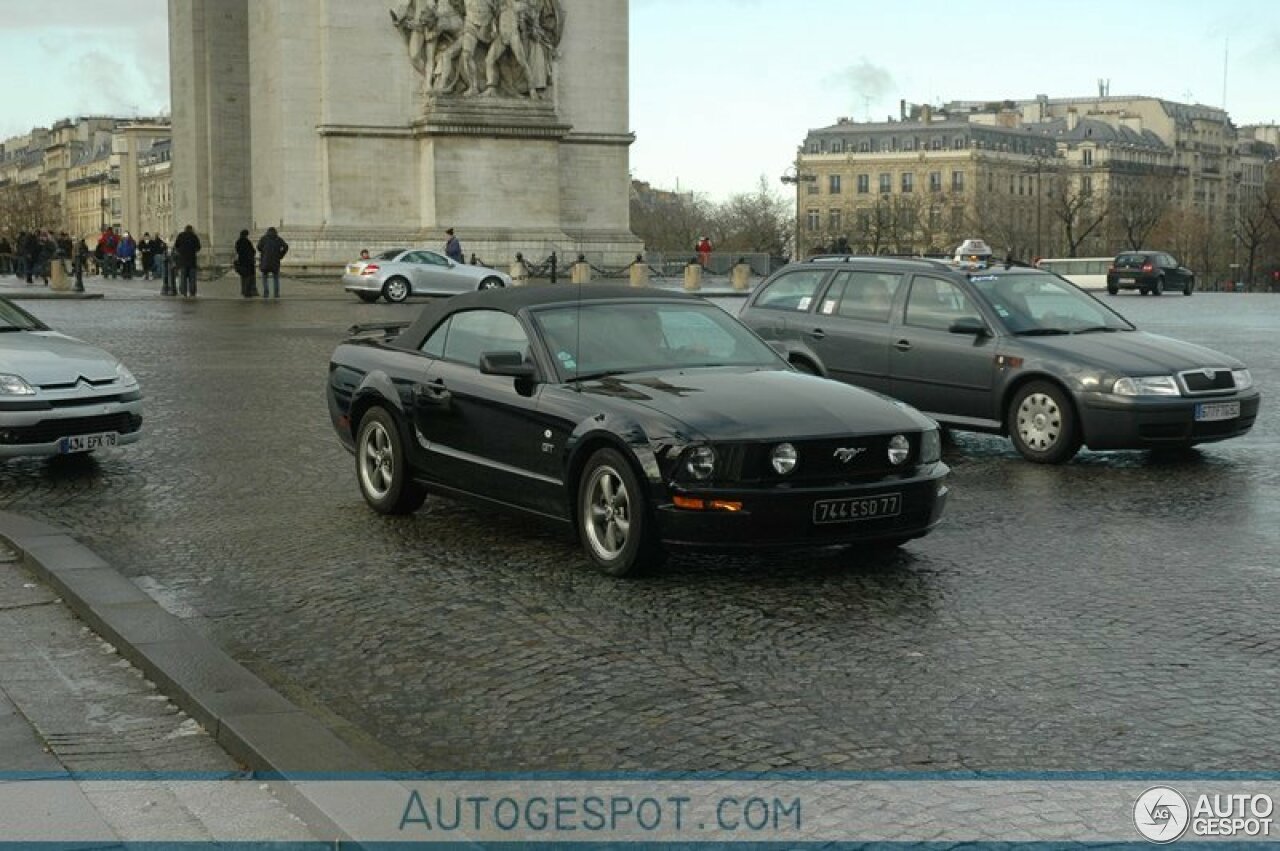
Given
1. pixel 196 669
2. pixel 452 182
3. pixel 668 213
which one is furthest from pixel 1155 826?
pixel 668 213

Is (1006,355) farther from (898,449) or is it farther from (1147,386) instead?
(898,449)

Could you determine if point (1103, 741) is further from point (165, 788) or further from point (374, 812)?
point (165, 788)

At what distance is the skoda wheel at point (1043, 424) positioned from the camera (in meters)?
12.3

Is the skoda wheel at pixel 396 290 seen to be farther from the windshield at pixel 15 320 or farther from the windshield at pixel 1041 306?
the windshield at pixel 1041 306

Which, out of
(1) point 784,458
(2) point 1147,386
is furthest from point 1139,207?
(1) point 784,458

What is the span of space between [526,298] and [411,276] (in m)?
29.2

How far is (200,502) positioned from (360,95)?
105ft

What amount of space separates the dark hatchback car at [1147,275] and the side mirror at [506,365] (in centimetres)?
5007

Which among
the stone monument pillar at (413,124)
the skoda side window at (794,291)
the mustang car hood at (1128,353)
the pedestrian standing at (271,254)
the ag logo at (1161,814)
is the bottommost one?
the ag logo at (1161,814)

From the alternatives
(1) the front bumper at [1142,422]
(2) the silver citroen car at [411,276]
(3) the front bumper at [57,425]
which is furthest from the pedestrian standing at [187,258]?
(1) the front bumper at [1142,422]

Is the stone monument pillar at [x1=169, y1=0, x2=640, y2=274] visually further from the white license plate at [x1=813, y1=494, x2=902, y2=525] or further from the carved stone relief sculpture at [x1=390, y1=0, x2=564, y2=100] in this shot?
the white license plate at [x1=813, y1=494, x2=902, y2=525]

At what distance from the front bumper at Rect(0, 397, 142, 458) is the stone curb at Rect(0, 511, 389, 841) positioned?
9.43 feet

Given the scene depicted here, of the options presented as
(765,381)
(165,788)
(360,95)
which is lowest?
(165,788)

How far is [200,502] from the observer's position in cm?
1057
